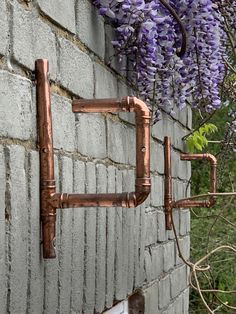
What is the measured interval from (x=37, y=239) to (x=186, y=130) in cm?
238

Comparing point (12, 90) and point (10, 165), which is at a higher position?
point (12, 90)

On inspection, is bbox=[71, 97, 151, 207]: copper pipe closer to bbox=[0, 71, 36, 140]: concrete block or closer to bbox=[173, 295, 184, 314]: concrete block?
bbox=[0, 71, 36, 140]: concrete block

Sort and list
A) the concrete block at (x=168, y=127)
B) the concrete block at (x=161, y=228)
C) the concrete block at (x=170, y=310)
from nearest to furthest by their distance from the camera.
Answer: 1. the concrete block at (x=161, y=228)
2. the concrete block at (x=168, y=127)
3. the concrete block at (x=170, y=310)

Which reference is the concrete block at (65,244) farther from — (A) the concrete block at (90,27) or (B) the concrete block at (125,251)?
(B) the concrete block at (125,251)

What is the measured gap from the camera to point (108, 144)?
7.09 ft

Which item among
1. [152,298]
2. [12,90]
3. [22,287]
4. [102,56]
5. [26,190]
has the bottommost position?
[152,298]

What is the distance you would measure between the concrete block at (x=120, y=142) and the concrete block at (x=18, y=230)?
711mm

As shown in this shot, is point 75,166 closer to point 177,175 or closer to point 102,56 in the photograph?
point 102,56

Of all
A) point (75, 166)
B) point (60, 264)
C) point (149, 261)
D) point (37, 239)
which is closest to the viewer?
point (37, 239)

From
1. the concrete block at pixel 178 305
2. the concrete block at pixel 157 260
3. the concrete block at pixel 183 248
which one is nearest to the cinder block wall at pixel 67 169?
the concrete block at pixel 157 260

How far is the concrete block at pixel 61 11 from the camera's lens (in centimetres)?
162

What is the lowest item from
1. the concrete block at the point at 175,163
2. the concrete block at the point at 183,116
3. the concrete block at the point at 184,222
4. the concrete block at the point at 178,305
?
the concrete block at the point at 178,305

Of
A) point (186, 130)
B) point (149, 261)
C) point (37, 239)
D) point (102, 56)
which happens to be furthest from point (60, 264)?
point (186, 130)

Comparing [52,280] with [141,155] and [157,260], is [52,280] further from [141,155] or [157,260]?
[157,260]
